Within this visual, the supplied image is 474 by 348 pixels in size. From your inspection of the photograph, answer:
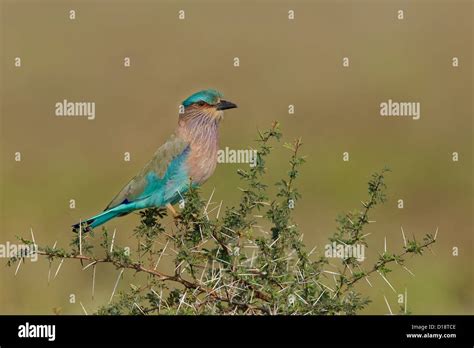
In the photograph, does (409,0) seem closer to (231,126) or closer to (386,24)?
(386,24)

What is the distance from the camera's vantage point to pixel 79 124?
15.4 metres

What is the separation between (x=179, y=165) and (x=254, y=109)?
24.8 feet

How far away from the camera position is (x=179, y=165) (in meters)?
8.24

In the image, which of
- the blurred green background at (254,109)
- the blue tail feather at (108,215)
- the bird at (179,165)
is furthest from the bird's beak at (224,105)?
the blurred green background at (254,109)

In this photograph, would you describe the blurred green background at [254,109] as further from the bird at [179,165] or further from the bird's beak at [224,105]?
the bird's beak at [224,105]

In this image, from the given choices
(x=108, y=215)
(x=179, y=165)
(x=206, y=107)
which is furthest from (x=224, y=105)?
(x=108, y=215)

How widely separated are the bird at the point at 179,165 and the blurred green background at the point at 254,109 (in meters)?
1.85

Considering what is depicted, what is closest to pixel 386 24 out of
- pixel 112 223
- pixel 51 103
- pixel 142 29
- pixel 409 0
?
pixel 409 0

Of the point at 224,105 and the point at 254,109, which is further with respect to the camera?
the point at 254,109

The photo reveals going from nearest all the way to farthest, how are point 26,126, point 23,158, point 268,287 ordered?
point 268,287 → point 23,158 → point 26,126

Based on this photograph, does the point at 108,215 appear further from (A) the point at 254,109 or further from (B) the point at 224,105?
(A) the point at 254,109

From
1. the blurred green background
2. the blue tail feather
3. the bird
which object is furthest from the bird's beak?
the blurred green background

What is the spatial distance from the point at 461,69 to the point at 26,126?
576 centimetres
